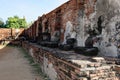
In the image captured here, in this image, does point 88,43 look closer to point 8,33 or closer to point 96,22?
point 96,22

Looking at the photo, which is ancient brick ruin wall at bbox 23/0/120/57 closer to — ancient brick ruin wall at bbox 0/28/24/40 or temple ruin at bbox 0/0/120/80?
temple ruin at bbox 0/0/120/80

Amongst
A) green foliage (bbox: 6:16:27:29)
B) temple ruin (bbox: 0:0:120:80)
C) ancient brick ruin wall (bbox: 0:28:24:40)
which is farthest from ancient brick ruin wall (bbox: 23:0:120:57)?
green foliage (bbox: 6:16:27:29)

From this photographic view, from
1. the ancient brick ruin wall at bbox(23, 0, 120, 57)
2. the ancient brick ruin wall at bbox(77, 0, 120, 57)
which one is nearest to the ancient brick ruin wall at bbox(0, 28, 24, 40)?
the ancient brick ruin wall at bbox(23, 0, 120, 57)

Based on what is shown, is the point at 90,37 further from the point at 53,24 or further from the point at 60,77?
Result: the point at 53,24

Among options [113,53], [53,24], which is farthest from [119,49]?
[53,24]

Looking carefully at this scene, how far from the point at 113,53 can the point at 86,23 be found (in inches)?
65.9

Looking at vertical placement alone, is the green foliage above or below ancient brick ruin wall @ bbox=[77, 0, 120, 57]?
above

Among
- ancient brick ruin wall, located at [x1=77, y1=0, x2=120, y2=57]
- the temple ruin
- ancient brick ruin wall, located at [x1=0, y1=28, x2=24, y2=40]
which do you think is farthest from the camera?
ancient brick ruin wall, located at [x1=0, y1=28, x2=24, y2=40]

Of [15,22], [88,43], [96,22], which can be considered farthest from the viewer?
[15,22]

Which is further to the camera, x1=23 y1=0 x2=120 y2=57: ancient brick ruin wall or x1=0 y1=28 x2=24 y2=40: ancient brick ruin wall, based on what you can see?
x1=0 y1=28 x2=24 y2=40: ancient brick ruin wall

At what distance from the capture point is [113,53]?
4281mm

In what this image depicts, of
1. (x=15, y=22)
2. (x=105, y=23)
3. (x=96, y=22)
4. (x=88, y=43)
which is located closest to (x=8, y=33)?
(x=15, y=22)

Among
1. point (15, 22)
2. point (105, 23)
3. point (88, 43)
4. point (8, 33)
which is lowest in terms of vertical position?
point (88, 43)

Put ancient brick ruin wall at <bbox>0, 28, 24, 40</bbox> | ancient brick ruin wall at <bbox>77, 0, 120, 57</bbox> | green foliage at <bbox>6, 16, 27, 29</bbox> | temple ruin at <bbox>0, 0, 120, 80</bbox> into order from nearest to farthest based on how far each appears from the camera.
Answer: temple ruin at <bbox>0, 0, 120, 80</bbox> < ancient brick ruin wall at <bbox>77, 0, 120, 57</bbox> < ancient brick ruin wall at <bbox>0, 28, 24, 40</bbox> < green foliage at <bbox>6, 16, 27, 29</bbox>
